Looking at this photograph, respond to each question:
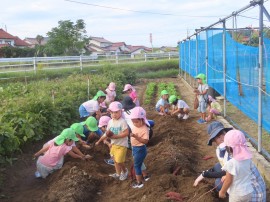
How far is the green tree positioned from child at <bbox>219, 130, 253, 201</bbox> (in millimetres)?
32620

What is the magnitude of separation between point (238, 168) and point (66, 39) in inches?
1300

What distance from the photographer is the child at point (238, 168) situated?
3.37 metres

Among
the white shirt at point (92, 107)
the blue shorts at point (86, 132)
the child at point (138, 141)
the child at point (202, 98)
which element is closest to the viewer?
the child at point (138, 141)

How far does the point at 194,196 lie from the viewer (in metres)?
4.16

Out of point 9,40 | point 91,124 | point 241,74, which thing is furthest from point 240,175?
point 9,40

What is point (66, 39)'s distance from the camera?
3472 cm

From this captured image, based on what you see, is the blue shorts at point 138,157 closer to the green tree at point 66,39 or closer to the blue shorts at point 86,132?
the blue shorts at point 86,132

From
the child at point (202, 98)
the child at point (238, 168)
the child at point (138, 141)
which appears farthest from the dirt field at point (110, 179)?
the child at point (202, 98)

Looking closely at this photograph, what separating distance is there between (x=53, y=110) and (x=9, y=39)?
5855 centimetres

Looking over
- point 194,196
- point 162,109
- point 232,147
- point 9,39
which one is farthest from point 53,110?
point 9,39

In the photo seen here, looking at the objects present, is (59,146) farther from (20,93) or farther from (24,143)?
(20,93)

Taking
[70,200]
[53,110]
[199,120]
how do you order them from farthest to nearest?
[199,120] < [53,110] < [70,200]

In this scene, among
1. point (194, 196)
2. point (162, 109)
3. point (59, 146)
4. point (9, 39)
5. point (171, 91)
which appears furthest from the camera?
point (9, 39)

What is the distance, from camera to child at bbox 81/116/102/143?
→ 275 inches
